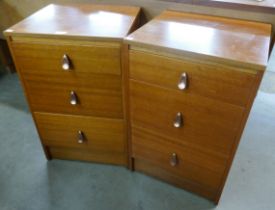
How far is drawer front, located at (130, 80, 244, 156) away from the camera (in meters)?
0.92

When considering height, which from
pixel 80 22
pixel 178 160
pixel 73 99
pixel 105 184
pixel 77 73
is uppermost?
pixel 80 22

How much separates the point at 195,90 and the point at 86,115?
55cm

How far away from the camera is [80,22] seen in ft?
3.55

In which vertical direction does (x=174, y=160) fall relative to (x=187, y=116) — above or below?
below

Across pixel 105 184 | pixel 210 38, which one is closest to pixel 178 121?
pixel 210 38

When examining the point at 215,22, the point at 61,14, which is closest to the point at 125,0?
the point at 61,14

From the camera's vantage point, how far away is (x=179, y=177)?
1248 mm

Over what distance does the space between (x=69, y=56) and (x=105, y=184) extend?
69cm

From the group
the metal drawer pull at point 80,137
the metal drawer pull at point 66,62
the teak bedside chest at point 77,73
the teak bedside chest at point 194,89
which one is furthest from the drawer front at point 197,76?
the metal drawer pull at point 80,137

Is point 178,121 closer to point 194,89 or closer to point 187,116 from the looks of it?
point 187,116

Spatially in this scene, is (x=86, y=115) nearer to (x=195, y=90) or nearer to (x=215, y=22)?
(x=195, y=90)

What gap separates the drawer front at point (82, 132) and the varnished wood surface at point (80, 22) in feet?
1.34

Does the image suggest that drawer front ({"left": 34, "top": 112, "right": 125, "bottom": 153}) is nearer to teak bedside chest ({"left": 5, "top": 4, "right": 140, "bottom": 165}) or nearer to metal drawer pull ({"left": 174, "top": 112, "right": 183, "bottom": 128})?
teak bedside chest ({"left": 5, "top": 4, "right": 140, "bottom": 165})

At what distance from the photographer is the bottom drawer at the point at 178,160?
109cm
